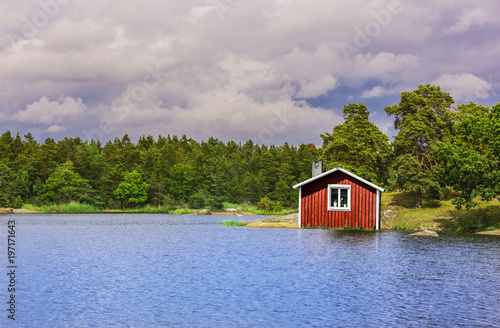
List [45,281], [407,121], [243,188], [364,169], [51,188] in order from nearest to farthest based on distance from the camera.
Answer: [45,281], [407,121], [364,169], [51,188], [243,188]

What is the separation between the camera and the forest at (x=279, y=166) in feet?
140

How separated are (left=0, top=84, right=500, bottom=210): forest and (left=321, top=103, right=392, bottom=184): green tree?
15cm

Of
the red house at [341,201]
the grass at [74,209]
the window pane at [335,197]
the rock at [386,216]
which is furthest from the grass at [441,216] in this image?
the grass at [74,209]

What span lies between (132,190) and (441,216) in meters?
80.2

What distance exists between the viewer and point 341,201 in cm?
4497

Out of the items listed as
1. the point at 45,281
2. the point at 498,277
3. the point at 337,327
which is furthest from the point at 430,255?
Answer: the point at 45,281

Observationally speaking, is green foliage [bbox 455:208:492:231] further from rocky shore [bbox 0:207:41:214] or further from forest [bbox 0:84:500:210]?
rocky shore [bbox 0:207:41:214]

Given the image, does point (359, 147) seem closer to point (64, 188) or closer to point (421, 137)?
point (421, 137)

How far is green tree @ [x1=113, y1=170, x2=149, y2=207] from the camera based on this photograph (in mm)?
112562

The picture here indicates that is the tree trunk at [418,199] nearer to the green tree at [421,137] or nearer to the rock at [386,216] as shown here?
the green tree at [421,137]

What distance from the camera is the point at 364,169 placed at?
6450cm

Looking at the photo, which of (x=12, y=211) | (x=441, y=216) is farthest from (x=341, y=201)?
(x=12, y=211)

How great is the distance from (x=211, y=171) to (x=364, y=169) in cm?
6955

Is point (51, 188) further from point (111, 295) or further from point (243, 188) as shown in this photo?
point (111, 295)
